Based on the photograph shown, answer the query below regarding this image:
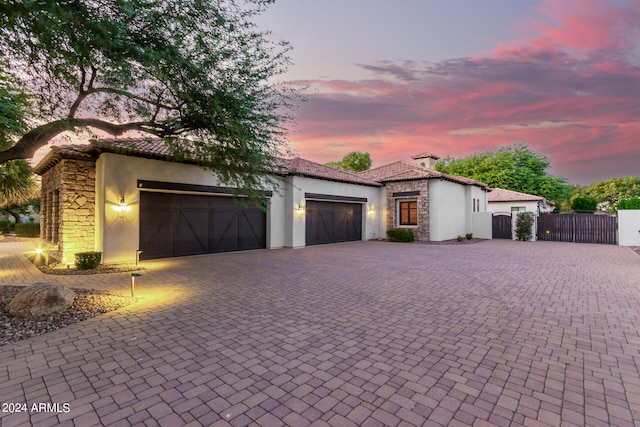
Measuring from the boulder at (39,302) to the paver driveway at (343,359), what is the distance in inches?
33.2

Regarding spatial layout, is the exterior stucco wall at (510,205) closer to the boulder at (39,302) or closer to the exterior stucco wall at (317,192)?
the exterior stucco wall at (317,192)

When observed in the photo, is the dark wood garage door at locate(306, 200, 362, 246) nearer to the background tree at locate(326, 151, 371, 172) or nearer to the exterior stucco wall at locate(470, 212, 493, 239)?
the exterior stucco wall at locate(470, 212, 493, 239)

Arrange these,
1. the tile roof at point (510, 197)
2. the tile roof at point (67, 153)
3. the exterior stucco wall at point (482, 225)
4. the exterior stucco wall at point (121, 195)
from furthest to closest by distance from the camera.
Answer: the tile roof at point (510, 197)
the exterior stucco wall at point (482, 225)
the exterior stucco wall at point (121, 195)
the tile roof at point (67, 153)

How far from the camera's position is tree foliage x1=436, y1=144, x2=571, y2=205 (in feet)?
117

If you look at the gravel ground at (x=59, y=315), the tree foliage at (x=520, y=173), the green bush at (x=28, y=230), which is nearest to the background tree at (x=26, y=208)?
the green bush at (x=28, y=230)

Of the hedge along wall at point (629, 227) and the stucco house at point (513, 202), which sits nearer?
the hedge along wall at point (629, 227)

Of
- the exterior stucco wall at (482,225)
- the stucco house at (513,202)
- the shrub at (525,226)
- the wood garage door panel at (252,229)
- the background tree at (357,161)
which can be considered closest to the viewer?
the wood garage door panel at (252,229)

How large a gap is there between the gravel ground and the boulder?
95 millimetres

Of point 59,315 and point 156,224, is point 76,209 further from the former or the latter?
point 59,315

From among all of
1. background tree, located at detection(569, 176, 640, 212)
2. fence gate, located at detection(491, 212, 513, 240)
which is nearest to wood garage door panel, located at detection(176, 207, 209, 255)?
fence gate, located at detection(491, 212, 513, 240)

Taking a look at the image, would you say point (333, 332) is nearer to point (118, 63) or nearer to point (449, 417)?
point (449, 417)

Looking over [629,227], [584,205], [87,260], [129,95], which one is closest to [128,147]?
[87,260]

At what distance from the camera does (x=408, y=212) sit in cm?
1883

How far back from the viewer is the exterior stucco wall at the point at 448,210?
1764 cm
